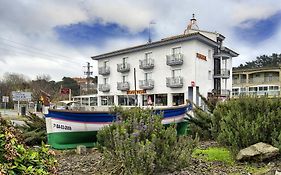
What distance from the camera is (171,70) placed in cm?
3775

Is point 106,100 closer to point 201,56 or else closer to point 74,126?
point 201,56

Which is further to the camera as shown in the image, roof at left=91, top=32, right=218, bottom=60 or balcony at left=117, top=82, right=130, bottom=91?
balcony at left=117, top=82, right=130, bottom=91

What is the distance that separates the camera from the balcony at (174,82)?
36062 millimetres

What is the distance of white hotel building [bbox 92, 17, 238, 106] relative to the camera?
35906 millimetres

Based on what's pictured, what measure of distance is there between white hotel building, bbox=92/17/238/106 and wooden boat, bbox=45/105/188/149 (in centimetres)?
2427

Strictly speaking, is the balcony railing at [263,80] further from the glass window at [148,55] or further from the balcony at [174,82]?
the balcony at [174,82]

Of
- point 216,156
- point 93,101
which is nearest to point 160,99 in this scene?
point 93,101

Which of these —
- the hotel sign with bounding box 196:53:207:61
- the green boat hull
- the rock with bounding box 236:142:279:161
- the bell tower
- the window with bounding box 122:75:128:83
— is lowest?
the green boat hull

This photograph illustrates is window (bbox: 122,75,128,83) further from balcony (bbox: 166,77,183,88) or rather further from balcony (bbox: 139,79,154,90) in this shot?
balcony (bbox: 166,77,183,88)

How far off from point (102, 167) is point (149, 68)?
113 ft

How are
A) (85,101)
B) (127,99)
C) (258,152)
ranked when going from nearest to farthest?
(258,152), (127,99), (85,101)

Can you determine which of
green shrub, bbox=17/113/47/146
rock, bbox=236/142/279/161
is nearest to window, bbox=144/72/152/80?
green shrub, bbox=17/113/47/146

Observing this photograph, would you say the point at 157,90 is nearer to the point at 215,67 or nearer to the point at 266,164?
the point at 215,67

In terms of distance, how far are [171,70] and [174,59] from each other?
1688 millimetres
